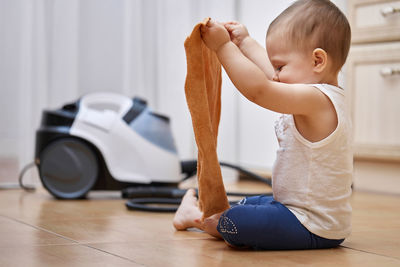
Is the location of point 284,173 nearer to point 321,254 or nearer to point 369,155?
point 321,254

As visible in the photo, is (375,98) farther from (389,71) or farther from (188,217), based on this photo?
(188,217)

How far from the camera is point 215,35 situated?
85 centimetres

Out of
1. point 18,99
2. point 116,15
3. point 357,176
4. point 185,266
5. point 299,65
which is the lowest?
point 357,176

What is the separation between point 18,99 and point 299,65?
1195 mm

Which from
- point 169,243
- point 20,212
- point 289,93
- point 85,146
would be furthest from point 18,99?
point 289,93

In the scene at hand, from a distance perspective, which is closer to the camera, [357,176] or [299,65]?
[299,65]

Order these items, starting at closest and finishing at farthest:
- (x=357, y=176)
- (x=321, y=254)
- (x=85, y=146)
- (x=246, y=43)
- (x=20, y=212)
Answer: (x=321, y=254) → (x=246, y=43) → (x=20, y=212) → (x=85, y=146) → (x=357, y=176)

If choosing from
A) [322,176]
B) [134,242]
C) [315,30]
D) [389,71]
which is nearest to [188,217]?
[134,242]

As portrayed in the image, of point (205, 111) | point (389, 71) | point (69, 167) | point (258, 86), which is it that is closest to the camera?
point (258, 86)

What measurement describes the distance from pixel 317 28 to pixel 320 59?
45 millimetres

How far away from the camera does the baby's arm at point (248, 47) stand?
96cm

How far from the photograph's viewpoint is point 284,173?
2.98ft

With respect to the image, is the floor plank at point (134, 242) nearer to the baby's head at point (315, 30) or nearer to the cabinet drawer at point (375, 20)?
the baby's head at point (315, 30)

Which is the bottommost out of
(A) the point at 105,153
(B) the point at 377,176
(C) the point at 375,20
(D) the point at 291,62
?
(B) the point at 377,176
